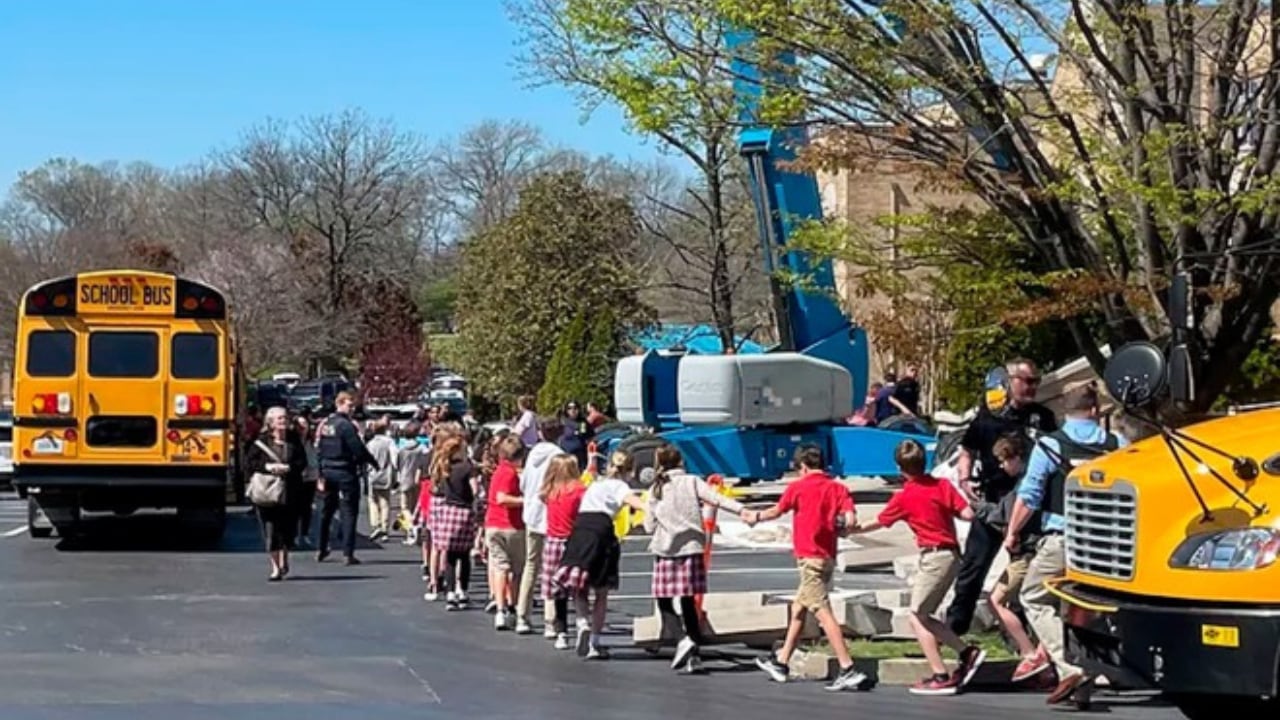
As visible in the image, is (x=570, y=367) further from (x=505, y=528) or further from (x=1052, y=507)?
(x=1052, y=507)

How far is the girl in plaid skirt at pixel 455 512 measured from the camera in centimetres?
1638

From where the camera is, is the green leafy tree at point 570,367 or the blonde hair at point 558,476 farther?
the green leafy tree at point 570,367

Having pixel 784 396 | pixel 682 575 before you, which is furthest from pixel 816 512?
pixel 784 396

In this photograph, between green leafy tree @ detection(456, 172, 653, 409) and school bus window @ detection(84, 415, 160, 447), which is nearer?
school bus window @ detection(84, 415, 160, 447)

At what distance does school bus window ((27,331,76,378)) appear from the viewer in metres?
21.8

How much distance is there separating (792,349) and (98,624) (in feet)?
43.1

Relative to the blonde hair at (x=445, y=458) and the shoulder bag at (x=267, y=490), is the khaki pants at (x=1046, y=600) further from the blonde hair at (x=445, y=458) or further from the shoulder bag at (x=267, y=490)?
the shoulder bag at (x=267, y=490)

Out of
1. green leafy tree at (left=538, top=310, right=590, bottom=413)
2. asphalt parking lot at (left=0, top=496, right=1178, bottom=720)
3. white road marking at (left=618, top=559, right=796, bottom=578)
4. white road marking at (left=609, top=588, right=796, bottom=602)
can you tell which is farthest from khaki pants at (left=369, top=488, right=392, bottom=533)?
green leafy tree at (left=538, top=310, right=590, bottom=413)

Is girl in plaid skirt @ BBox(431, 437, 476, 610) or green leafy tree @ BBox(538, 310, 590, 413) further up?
green leafy tree @ BBox(538, 310, 590, 413)

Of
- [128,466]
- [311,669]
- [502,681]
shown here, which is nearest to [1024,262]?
[502,681]

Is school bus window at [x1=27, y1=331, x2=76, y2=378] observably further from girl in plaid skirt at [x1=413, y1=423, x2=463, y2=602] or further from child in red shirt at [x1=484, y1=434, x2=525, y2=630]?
child in red shirt at [x1=484, y1=434, x2=525, y2=630]

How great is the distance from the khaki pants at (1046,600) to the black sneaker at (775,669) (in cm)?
167

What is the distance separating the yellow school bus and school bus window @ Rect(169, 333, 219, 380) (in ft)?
0.04

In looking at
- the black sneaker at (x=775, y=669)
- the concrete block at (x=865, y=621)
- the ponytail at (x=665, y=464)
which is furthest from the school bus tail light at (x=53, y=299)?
the black sneaker at (x=775, y=669)
